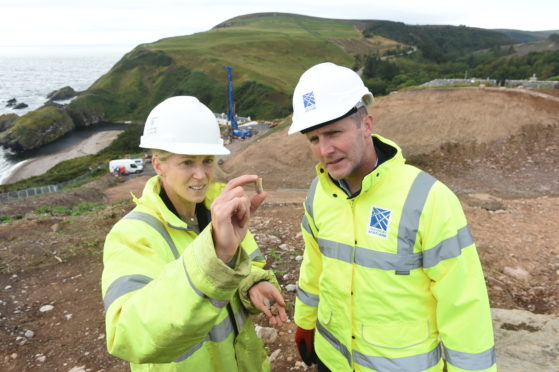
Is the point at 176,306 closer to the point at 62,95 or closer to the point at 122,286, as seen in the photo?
the point at 122,286

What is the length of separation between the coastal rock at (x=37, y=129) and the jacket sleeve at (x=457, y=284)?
65.9 metres

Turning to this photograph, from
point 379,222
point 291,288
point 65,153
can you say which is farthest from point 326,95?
point 65,153

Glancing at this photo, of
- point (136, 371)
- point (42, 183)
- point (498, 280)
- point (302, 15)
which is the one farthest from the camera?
point (302, 15)

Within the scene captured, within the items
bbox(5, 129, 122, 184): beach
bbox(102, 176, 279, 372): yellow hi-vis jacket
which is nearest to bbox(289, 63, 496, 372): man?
bbox(102, 176, 279, 372): yellow hi-vis jacket

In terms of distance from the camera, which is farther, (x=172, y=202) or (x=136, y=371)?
(x=172, y=202)

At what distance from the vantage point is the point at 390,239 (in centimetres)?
218

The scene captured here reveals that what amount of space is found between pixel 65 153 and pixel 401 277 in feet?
193

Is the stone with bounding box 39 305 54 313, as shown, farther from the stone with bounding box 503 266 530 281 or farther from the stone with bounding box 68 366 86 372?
the stone with bounding box 503 266 530 281

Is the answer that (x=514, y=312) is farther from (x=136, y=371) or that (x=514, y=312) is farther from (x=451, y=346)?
(x=136, y=371)

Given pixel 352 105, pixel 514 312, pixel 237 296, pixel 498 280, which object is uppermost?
pixel 352 105

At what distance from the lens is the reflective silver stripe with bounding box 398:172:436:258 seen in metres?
2.11

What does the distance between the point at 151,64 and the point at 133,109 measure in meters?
18.6

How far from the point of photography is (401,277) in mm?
2182

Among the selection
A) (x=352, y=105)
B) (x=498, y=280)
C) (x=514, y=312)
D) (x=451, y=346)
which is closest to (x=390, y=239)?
(x=451, y=346)
